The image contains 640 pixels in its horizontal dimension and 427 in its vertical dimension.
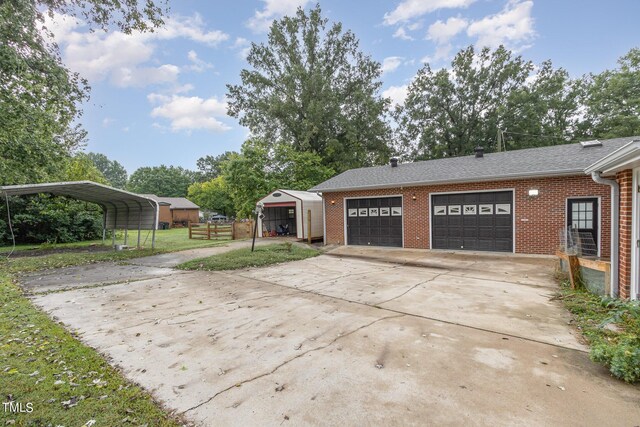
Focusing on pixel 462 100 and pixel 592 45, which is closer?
pixel 592 45

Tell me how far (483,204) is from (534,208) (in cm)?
147

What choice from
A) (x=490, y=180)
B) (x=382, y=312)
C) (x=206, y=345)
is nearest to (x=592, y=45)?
(x=490, y=180)

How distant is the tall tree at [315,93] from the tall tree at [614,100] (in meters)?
15.7

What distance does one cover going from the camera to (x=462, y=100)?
88.2ft

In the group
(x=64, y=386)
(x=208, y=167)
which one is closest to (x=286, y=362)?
(x=64, y=386)

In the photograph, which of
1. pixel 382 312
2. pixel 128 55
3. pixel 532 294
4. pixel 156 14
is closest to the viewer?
pixel 382 312

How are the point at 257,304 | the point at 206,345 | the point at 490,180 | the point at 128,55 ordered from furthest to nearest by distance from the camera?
the point at 128,55, the point at 490,180, the point at 257,304, the point at 206,345

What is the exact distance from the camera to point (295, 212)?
56.9ft

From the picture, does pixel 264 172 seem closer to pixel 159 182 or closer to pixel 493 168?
pixel 493 168

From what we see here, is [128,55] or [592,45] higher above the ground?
[592,45]

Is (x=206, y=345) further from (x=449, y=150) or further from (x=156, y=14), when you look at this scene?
(x=449, y=150)

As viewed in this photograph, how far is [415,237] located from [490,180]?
132 inches

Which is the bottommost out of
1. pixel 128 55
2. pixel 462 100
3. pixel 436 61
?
pixel 128 55

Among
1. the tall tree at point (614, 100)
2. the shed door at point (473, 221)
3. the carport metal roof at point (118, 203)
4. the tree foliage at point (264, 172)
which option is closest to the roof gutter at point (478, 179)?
the shed door at point (473, 221)
